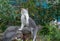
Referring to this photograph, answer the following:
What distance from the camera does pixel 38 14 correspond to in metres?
8.94

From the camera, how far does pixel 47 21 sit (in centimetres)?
892

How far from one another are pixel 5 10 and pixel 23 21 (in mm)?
990

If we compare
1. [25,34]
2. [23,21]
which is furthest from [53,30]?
[25,34]

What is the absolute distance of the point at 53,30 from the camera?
26.0 feet

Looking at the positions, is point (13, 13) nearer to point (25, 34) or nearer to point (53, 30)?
point (53, 30)

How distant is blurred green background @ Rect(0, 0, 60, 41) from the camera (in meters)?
7.92

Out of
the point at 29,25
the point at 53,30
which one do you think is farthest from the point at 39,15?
the point at 29,25

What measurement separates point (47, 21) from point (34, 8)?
624 millimetres

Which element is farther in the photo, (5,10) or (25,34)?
(5,10)

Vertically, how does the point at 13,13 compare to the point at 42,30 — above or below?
above

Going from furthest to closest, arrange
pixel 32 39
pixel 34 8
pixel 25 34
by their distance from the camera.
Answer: pixel 34 8
pixel 32 39
pixel 25 34

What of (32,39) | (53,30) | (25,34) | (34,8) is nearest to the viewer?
(25,34)

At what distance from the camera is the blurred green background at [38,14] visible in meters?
7.92

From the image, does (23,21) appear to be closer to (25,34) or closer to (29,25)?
(29,25)
